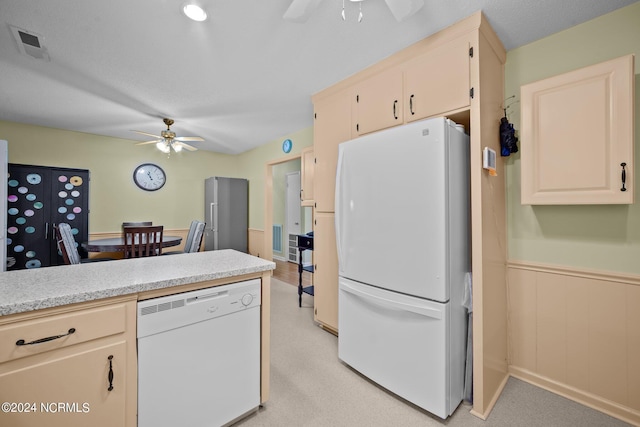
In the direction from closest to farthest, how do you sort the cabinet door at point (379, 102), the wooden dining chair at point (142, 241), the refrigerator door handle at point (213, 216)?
1. the cabinet door at point (379, 102)
2. the wooden dining chair at point (142, 241)
3. the refrigerator door handle at point (213, 216)

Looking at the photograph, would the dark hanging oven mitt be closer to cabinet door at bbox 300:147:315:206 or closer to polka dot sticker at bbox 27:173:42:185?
cabinet door at bbox 300:147:315:206

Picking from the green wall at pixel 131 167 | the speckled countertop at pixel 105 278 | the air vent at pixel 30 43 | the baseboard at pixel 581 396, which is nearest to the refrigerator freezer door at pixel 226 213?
the green wall at pixel 131 167

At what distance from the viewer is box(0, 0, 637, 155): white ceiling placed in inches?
63.8

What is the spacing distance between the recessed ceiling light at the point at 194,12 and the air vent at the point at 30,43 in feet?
3.92

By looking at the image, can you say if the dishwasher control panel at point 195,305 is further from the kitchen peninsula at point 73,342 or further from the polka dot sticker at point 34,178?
the polka dot sticker at point 34,178

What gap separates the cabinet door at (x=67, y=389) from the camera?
0.92 m

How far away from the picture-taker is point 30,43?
1.93 meters

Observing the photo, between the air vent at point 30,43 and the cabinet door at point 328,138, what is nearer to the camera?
the air vent at point 30,43

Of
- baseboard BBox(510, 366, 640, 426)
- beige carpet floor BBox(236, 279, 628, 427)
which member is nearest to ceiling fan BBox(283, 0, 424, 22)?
beige carpet floor BBox(236, 279, 628, 427)

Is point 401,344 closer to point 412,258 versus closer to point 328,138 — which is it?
point 412,258

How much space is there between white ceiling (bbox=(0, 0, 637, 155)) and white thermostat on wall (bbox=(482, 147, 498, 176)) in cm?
85

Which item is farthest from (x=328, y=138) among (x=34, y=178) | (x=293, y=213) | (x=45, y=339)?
(x=34, y=178)

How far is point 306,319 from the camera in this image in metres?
2.95

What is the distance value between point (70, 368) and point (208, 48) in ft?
7.07
